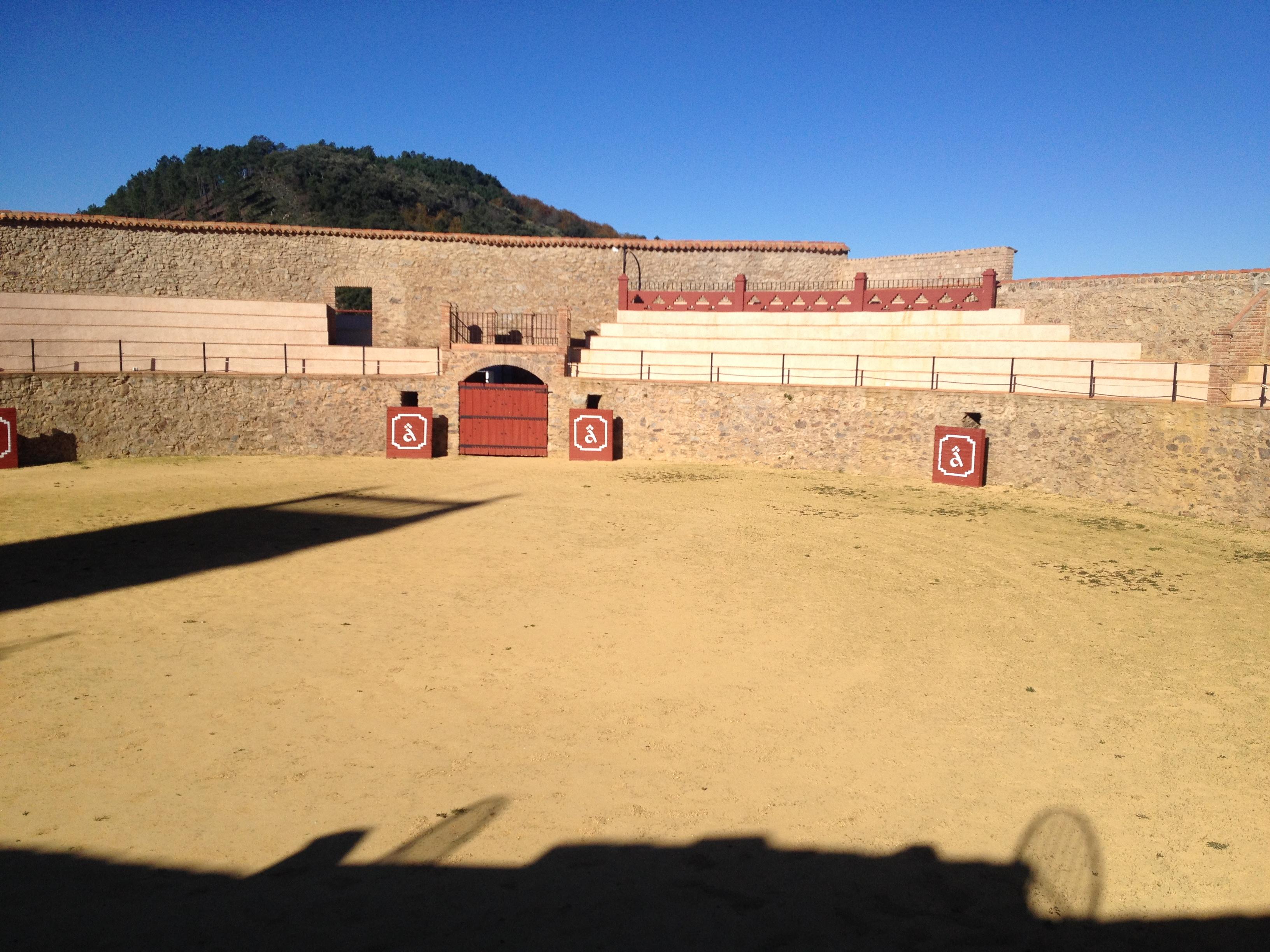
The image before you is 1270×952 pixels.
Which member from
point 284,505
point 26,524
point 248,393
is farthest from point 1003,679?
point 248,393

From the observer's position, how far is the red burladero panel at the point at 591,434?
70.2ft

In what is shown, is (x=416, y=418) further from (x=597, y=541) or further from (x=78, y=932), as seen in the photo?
(x=78, y=932)

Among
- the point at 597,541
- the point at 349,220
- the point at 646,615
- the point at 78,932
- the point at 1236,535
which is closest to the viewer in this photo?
the point at 78,932

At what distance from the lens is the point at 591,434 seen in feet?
70.4

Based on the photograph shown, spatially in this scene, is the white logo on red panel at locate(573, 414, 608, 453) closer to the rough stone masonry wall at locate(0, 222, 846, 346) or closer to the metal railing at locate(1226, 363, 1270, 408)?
the rough stone masonry wall at locate(0, 222, 846, 346)

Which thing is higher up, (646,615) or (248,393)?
(248,393)

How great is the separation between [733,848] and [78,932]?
3.46 m

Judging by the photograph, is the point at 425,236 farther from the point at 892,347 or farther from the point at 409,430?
the point at 892,347

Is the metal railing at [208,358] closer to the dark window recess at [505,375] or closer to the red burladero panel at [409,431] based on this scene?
the red burladero panel at [409,431]

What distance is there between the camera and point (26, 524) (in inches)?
530

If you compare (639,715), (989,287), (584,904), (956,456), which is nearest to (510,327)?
(989,287)

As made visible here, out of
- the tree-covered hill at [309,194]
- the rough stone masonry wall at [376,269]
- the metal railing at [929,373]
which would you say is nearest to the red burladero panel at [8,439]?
the rough stone masonry wall at [376,269]

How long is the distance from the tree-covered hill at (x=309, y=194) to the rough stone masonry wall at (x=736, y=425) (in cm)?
2800

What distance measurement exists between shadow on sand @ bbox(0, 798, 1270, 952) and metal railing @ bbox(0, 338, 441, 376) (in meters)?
18.7
